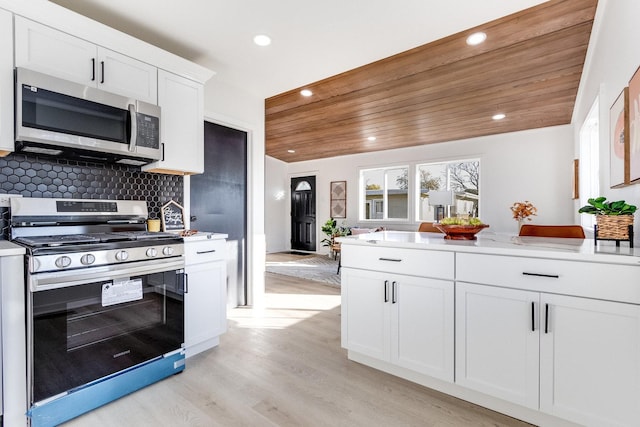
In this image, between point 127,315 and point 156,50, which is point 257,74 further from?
point 127,315

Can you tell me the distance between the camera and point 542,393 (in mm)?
1532

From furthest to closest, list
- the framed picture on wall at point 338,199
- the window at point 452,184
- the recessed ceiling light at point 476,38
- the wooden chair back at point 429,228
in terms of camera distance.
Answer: the framed picture on wall at point 338,199 < the window at point 452,184 < the wooden chair back at point 429,228 < the recessed ceiling light at point 476,38

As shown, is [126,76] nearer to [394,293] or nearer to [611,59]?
[394,293]

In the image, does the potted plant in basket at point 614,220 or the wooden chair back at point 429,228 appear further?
the wooden chair back at point 429,228

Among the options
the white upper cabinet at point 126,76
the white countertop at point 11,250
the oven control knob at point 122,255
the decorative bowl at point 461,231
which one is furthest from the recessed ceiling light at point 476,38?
the white countertop at point 11,250

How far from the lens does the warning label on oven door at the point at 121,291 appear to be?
5.78ft

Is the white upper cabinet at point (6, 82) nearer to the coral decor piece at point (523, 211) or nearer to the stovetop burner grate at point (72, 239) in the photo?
the stovetop burner grate at point (72, 239)

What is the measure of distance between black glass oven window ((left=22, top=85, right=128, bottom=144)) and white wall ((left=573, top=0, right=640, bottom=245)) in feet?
10.2

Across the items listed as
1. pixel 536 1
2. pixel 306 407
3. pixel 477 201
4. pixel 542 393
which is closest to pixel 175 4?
pixel 536 1

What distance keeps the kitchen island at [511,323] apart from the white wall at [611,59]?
618 millimetres

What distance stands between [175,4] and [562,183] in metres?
5.85

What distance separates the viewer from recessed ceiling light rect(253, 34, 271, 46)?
254cm

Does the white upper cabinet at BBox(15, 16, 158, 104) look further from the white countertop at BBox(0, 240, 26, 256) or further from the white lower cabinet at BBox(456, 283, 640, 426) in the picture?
the white lower cabinet at BBox(456, 283, 640, 426)

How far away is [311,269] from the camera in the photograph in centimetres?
587
